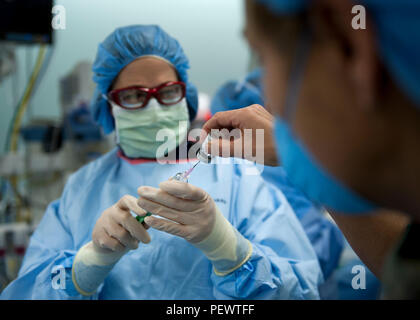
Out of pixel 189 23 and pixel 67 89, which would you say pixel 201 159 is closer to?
pixel 189 23

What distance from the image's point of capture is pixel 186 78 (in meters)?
1.10

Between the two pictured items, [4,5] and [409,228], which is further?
[4,5]

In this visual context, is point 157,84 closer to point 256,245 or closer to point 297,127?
point 256,245

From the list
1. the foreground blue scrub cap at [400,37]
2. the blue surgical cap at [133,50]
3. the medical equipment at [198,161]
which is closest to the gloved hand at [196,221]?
the medical equipment at [198,161]

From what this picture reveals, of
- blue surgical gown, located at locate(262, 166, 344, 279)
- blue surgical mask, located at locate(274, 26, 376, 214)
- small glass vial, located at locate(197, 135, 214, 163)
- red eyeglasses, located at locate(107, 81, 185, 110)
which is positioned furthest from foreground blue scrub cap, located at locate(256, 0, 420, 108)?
blue surgical gown, located at locate(262, 166, 344, 279)

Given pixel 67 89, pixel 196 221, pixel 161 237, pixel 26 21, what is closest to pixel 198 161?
pixel 196 221

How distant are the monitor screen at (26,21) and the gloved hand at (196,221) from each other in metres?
1.27

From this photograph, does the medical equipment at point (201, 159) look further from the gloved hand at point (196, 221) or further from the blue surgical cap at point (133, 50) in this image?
the blue surgical cap at point (133, 50)

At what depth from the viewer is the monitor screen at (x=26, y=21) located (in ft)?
5.31

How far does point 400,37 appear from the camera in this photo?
30 centimetres

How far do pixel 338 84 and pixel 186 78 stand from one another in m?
0.82

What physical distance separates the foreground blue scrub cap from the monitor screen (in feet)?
5.51
